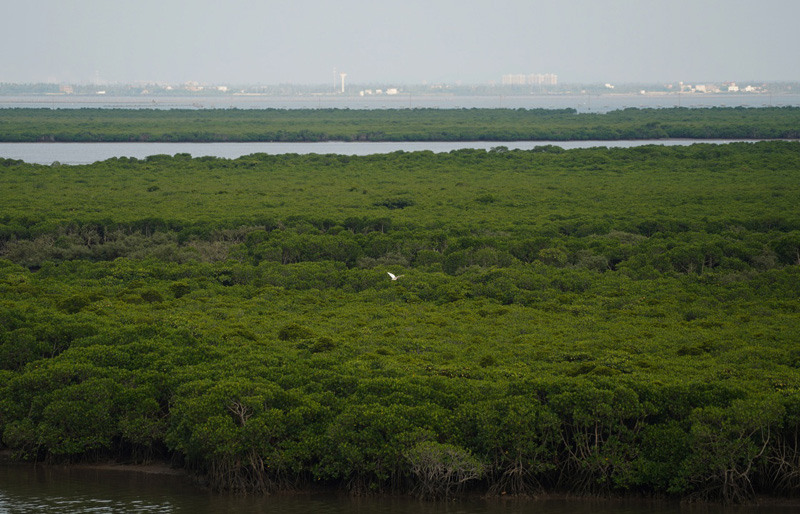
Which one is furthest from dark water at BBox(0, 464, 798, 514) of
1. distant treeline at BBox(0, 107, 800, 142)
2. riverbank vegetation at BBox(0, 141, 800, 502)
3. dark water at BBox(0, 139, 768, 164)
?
distant treeline at BBox(0, 107, 800, 142)

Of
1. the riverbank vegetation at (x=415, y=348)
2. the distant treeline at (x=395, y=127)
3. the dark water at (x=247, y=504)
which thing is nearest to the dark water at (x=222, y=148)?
the distant treeline at (x=395, y=127)

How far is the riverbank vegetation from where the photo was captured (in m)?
22.7

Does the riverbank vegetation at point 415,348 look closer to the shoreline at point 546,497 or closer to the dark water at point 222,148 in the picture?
the shoreline at point 546,497

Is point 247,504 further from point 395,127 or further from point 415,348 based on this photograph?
point 395,127

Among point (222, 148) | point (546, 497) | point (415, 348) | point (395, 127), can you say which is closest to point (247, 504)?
point (546, 497)

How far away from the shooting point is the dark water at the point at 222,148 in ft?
389

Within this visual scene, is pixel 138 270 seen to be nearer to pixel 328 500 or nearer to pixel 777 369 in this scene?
pixel 328 500

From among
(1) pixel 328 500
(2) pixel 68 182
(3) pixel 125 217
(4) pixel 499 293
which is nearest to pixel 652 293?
(4) pixel 499 293

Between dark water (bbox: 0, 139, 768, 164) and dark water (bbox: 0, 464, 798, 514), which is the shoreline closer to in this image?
dark water (bbox: 0, 464, 798, 514)

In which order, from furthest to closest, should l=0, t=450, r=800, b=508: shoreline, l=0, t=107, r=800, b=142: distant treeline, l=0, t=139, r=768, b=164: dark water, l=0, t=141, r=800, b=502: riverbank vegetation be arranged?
l=0, t=107, r=800, b=142: distant treeline
l=0, t=139, r=768, b=164: dark water
l=0, t=141, r=800, b=502: riverbank vegetation
l=0, t=450, r=800, b=508: shoreline

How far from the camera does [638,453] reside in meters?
22.4

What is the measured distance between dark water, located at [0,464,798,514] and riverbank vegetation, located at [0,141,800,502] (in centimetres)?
43

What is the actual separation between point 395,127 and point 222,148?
3910cm

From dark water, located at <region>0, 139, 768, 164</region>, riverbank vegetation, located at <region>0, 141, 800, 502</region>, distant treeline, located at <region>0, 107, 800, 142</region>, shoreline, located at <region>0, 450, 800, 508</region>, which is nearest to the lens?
shoreline, located at <region>0, 450, 800, 508</region>
